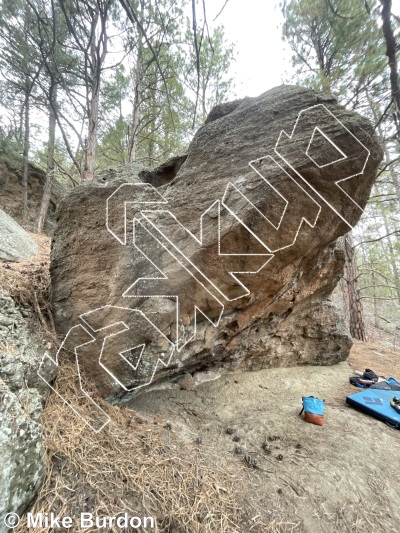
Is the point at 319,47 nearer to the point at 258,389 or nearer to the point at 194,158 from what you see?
the point at 194,158

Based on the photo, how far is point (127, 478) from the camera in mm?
1327

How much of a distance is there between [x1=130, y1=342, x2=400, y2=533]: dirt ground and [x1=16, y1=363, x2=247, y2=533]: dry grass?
16 cm

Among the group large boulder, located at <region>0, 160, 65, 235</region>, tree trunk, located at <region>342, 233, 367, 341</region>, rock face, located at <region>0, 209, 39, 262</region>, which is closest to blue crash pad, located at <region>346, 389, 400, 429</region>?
tree trunk, located at <region>342, 233, 367, 341</region>

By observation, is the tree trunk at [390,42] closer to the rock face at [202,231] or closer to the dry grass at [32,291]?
the rock face at [202,231]

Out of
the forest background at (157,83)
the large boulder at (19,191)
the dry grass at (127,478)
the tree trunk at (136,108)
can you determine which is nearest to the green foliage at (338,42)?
the forest background at (157,83)

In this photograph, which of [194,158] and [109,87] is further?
[109,87]

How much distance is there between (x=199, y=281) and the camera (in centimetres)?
191

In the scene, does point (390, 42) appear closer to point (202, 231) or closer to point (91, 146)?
point (202, 231)

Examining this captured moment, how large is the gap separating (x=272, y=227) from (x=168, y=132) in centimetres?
636

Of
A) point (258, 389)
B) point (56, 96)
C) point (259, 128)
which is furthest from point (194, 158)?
point (56, 96)

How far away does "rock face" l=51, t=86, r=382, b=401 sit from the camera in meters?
1.81

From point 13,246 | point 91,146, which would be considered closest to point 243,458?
point 13,246

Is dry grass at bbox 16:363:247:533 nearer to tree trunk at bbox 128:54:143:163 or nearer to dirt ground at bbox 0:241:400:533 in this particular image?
dirt ground at bbox 0:241:400:533

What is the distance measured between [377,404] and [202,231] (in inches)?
105
